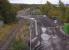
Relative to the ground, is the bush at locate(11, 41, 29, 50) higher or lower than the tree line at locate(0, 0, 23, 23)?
lower

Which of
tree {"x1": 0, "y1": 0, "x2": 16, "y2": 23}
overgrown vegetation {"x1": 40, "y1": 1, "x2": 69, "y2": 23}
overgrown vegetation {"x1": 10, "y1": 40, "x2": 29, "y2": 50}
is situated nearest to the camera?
overgrown vegetation {"x1": 10, "y1": 40, "x2": 29, "y2": 50}

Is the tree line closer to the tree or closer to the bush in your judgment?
the tree

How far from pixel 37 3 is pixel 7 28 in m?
0.62

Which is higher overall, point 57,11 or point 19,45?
point 57,11

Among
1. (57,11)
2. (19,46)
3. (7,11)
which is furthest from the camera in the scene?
(57,11)

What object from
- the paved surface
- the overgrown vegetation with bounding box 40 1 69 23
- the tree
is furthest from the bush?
the overgrown vegetation with bounding box 40 1 69 23

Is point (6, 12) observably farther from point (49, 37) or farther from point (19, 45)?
point (49, 37)

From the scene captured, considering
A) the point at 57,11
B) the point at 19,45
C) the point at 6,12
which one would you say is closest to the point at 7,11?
the point at 6,12

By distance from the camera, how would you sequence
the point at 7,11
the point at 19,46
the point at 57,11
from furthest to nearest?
the point at 57,11
the point at 7,11
the point at 19,46

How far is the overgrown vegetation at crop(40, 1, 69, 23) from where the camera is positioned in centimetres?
319

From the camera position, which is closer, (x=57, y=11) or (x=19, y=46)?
(x=19, y=46)

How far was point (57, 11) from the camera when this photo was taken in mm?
3275

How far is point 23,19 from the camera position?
10.8ft

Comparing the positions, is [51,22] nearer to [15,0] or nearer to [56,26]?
[56,26]
